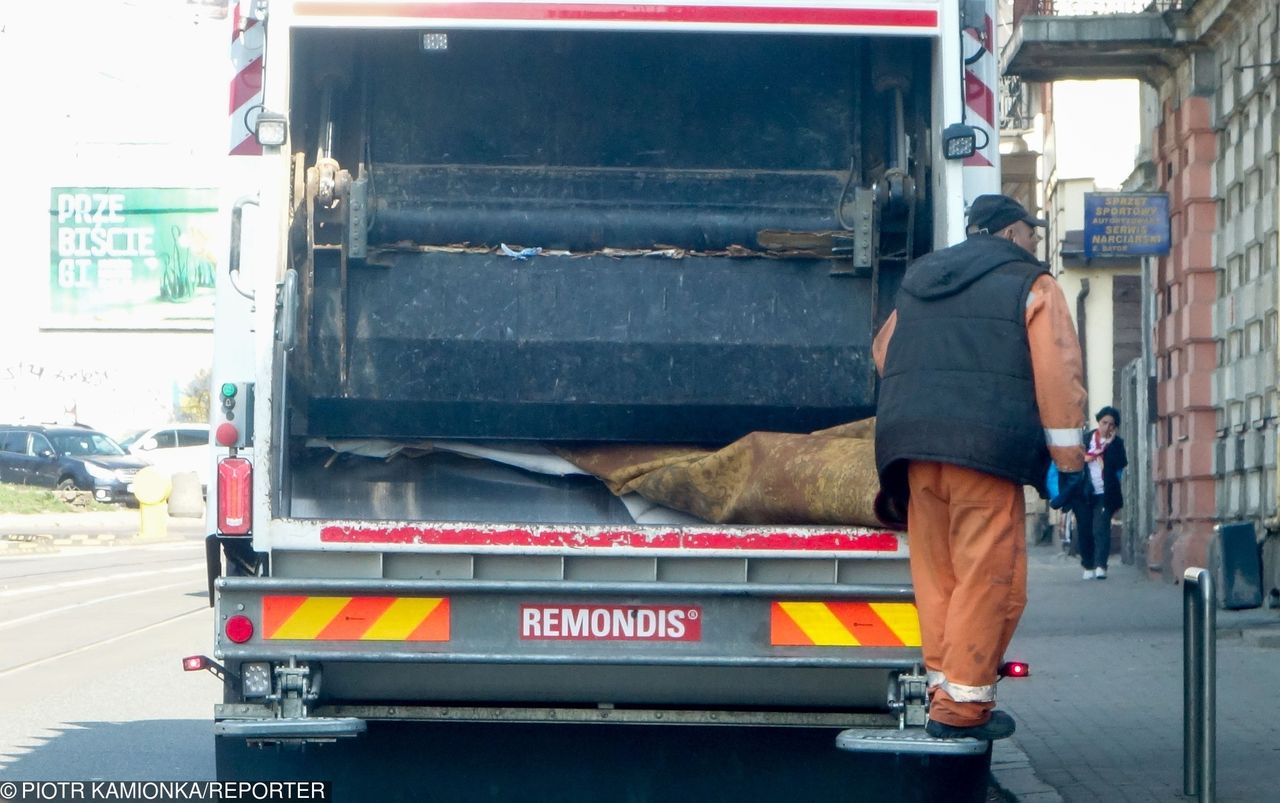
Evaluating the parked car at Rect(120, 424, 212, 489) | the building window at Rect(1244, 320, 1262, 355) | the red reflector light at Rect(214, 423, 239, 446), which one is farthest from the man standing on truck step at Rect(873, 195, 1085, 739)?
the parked car at Rect(120, 424, 212, 489)

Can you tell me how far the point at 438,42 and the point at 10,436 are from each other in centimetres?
3164

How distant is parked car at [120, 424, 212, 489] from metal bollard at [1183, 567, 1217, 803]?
107 feet

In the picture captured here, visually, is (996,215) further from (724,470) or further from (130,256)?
(130,256)

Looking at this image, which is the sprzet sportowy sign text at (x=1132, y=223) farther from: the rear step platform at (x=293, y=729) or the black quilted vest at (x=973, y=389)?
the rear step platform at (x=293, y=729)

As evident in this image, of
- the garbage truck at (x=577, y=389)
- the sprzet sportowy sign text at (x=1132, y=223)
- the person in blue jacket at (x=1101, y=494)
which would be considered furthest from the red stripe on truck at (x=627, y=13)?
the person in blue jacket at (x=1101, y=494)

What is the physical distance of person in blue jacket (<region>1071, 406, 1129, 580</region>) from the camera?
1697 centimetres

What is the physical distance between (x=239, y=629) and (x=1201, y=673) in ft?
8.73

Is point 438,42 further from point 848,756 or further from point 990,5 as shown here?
point 848,756

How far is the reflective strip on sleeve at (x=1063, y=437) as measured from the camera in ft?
15.6

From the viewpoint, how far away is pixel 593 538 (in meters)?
5.02

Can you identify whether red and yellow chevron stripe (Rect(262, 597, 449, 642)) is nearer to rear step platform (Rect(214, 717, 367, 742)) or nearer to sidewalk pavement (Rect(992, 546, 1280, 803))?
rear step platform (Rect(214, 717, 367, 742))

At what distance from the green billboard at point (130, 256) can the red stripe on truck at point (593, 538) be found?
88.9ft

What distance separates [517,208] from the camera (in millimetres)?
6391

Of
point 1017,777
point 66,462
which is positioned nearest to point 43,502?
point 66,462
